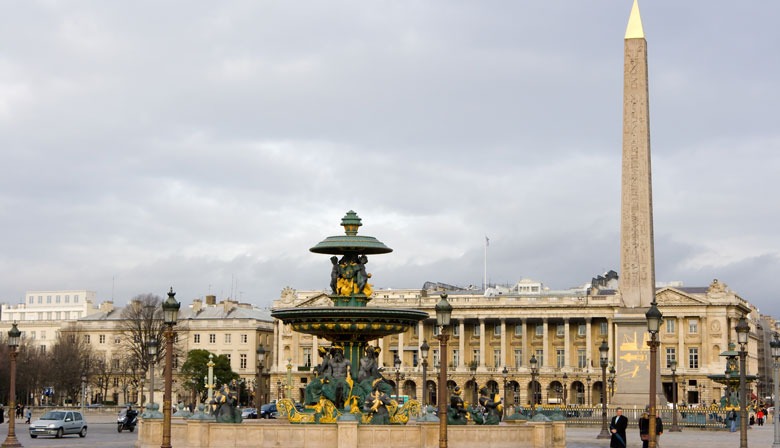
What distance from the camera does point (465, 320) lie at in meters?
127

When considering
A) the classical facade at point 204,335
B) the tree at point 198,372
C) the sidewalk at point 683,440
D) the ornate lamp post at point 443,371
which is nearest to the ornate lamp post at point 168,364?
the ornate lamp post at point 443,371

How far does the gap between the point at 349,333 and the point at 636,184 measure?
21.2 m

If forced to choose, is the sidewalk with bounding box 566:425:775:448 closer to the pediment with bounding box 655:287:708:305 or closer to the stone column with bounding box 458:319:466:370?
the pediment with bounding box 655:287:708:305

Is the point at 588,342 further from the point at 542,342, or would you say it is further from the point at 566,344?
the point at 542,342

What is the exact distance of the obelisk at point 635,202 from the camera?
4766cm

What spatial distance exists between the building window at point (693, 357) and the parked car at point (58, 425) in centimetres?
8148

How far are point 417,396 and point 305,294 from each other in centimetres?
1709

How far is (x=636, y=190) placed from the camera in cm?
4809

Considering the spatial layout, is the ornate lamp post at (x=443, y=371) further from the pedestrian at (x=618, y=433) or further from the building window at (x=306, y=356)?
the building window at (x=306, y=356)

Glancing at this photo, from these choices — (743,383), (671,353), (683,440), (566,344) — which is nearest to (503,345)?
(566,344)

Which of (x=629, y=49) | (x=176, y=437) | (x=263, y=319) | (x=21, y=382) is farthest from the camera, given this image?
(x=263, y=319)

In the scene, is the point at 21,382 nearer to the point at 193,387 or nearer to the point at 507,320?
the point at 193,387

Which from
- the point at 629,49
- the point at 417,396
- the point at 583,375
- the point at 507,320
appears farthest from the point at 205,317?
the point at 629,49

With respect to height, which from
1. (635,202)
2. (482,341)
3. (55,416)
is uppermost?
(635,202)
